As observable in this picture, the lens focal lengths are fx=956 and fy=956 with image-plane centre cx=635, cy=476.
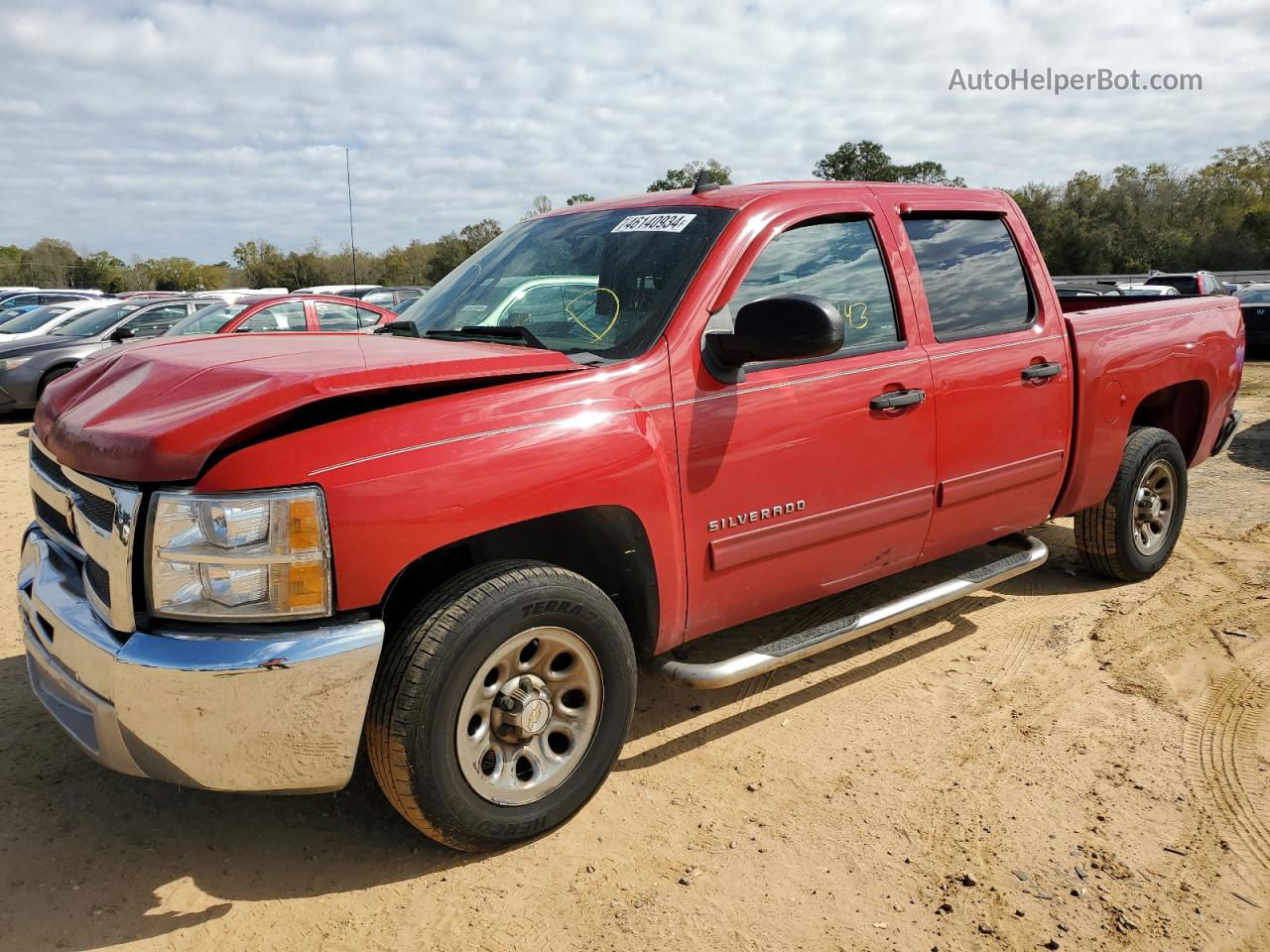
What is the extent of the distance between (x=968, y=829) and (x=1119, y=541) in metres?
2.55

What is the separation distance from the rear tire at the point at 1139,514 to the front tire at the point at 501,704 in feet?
10.1

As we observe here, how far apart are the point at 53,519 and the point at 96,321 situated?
13.0 metres

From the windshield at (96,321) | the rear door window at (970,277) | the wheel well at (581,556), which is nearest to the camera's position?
the wheel well at (581,556)

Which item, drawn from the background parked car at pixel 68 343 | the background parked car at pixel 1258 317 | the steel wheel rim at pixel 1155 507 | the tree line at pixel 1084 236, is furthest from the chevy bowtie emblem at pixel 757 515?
the tree line at pixel 1084 236

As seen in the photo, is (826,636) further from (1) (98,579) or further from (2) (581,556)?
(1) (98,579)

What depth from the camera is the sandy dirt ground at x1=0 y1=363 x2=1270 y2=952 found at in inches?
98.3

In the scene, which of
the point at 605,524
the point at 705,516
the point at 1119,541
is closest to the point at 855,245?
the point at 705,516

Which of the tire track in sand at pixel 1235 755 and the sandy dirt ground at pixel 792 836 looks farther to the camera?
the tire track in sand at pixel 1235 755

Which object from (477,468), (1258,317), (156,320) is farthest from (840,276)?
(1258,317)

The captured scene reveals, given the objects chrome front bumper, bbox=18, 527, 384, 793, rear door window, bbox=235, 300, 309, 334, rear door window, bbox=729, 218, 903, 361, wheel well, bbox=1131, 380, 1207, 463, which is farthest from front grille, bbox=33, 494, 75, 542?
rear door window, bbox=235, 300, 309, 334

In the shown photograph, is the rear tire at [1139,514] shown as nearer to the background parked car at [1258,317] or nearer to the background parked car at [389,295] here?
the background parked car at [1258,317]

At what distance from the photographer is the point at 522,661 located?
111 inches

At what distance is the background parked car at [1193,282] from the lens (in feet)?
60.8

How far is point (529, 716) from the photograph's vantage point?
273 cm
